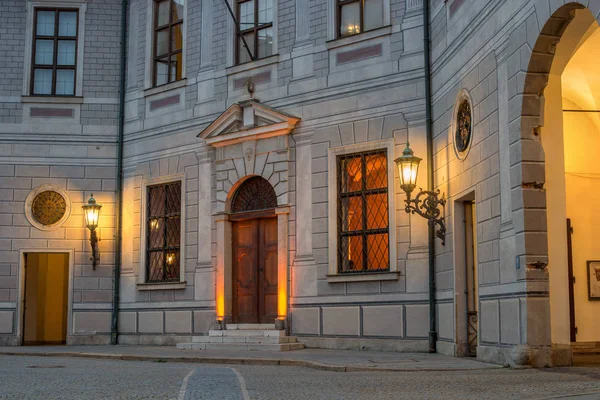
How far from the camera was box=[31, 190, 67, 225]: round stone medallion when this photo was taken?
2205 centimetres

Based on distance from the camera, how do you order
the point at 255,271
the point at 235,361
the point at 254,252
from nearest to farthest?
the point at 235,361
the point at 255,271
the point at 254,252

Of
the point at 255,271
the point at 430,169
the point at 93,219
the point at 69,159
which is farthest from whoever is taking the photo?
the point at 69,159

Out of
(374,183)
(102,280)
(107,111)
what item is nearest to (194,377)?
(374,183)

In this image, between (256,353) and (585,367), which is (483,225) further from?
(256,353)

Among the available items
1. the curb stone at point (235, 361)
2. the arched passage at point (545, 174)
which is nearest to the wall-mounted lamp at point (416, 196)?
the arched passage at point (545, 174)

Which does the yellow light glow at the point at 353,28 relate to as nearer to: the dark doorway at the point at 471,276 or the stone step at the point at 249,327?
the dark doorway at the point at 471,276

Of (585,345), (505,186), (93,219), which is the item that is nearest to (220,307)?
(93,219)

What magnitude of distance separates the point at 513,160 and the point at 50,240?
13.1 m

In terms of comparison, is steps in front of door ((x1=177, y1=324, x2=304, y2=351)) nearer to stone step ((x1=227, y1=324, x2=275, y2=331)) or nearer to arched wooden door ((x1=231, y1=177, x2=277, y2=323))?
stone step ((x1=227, y1=324, x2=275, y2=331))

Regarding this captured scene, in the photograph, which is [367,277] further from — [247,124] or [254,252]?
[247,124]

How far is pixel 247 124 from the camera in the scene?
1964 centimetres

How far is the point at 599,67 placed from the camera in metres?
15.3

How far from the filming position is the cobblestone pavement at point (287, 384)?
30.4 feet

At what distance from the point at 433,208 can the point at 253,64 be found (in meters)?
6.13
